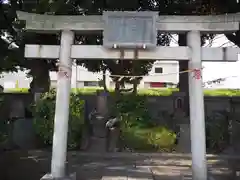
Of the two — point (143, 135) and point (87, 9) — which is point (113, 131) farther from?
point (87, 9)

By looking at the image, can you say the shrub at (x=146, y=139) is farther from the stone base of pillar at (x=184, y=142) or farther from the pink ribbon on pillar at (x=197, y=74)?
the pink ribbon on pillar at (x=197, y=74)

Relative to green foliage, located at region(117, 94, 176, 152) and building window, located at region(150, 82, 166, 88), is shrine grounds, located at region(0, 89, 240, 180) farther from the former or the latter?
building window, located at region(150, 82, 166, 88)

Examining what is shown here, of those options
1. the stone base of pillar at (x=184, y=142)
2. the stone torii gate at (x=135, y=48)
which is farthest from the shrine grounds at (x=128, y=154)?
the stone torii gate at (x=135, y=48)

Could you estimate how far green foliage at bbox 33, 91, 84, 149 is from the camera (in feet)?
31.8

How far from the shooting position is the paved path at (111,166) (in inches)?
297

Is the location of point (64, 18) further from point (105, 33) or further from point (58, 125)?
point (58, 125)

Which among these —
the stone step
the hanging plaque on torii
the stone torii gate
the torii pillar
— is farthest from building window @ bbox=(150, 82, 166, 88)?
the hanging plaque on torii

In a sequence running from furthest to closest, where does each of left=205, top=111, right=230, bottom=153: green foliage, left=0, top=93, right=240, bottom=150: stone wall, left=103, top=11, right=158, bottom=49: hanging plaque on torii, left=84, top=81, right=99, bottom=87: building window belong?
left=84, top=81, right=99, bottom=87: building window < left=0, top=93, right=240, bottom=150: stone wall < left=205, top=111, right=230, bottom=153: green foliage < left=103, top=11, right=158, bottom=49: hanging plaque on torii

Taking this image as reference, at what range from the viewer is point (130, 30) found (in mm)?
5988

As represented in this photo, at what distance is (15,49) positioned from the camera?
12367mm

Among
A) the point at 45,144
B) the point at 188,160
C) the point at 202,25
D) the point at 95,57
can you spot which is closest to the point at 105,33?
the point at 95,57

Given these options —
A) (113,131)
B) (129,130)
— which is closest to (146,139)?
(129,130)

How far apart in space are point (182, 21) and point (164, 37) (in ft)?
24.1

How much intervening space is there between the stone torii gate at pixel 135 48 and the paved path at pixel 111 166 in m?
1.60
